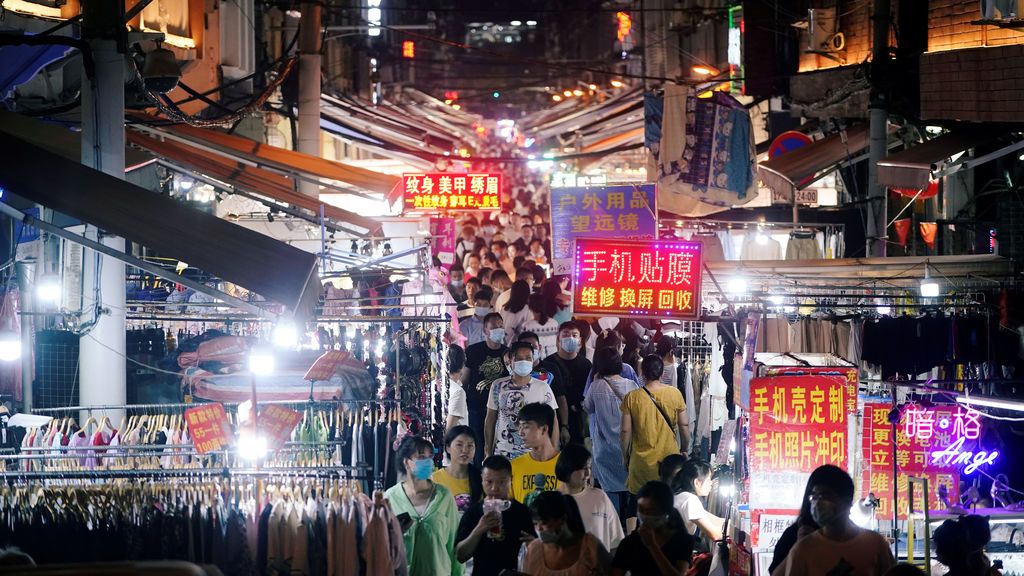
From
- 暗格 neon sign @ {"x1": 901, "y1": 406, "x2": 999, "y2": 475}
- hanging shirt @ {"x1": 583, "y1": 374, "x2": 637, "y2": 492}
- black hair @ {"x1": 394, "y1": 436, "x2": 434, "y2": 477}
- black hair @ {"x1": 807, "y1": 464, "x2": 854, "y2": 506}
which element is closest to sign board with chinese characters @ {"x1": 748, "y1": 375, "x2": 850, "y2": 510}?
暗格 neon sign @ {"x1": 901, "y1": 406, "x2": 999, "y2": 475}

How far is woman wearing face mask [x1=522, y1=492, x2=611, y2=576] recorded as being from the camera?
723 cm

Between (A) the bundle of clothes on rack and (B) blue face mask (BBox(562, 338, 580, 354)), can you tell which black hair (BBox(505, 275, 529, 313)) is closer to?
(B) blue face mask (BBox(562, 338, 580, 354))

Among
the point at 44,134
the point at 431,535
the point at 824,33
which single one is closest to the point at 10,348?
the point at 44,134

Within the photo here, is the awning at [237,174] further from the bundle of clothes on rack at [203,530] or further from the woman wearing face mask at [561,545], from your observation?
the woman wearing face mask at [561,545]

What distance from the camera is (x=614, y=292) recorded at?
443 inches

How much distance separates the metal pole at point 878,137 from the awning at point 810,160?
171cm

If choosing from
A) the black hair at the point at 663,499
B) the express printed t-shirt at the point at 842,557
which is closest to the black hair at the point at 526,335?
the black hair at the point at 663,499

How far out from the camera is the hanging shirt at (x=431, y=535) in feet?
27.7

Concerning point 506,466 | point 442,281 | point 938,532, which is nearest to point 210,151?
point 442,281

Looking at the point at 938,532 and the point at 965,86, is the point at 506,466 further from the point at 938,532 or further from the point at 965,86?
the point at 965,86

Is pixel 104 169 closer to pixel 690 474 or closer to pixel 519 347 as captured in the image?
pixel 519 347

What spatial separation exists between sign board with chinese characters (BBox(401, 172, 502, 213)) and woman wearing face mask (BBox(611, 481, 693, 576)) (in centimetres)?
1578

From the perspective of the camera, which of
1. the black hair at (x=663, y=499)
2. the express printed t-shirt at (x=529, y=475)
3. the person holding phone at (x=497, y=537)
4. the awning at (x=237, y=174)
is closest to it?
the black hair at (x=663, y=499)

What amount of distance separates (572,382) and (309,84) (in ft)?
40.8
